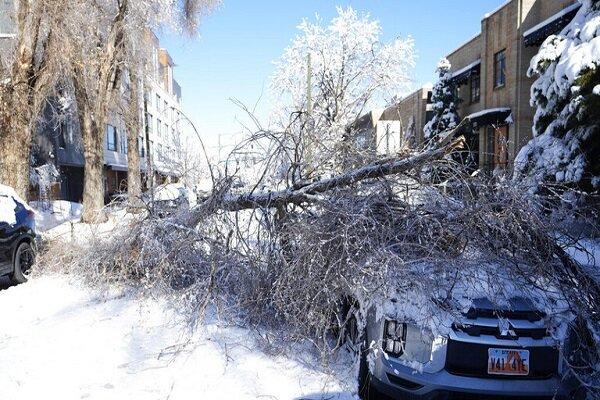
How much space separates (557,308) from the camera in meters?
3.33

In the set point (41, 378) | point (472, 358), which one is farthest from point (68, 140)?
point (472, 358)

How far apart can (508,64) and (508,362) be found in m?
19.0

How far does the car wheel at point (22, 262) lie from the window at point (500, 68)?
18845mm

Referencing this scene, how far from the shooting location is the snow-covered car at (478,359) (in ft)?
9.87

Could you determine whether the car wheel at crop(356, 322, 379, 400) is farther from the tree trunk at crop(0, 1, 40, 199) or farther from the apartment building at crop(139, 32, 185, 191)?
the tree trunk at crop(0, 1, 40, 199)

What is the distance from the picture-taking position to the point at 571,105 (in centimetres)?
988

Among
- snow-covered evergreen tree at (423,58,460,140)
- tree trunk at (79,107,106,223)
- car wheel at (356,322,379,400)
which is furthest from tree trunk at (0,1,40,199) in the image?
snow-covered evergreen tree at (423,58,460,140)

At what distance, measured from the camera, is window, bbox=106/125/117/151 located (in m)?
36.2

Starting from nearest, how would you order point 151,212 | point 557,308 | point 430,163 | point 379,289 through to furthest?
1. point 557,308
2. point 379,289
3. point 430,163
4. point 151,212

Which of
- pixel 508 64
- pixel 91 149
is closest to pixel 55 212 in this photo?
pixel 91 149

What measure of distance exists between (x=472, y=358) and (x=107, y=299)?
15.4ft

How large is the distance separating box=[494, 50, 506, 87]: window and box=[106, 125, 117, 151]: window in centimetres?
2817

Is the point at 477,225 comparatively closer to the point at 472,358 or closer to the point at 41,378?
the point at 472,358

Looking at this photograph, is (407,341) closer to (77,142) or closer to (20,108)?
(20,108)
